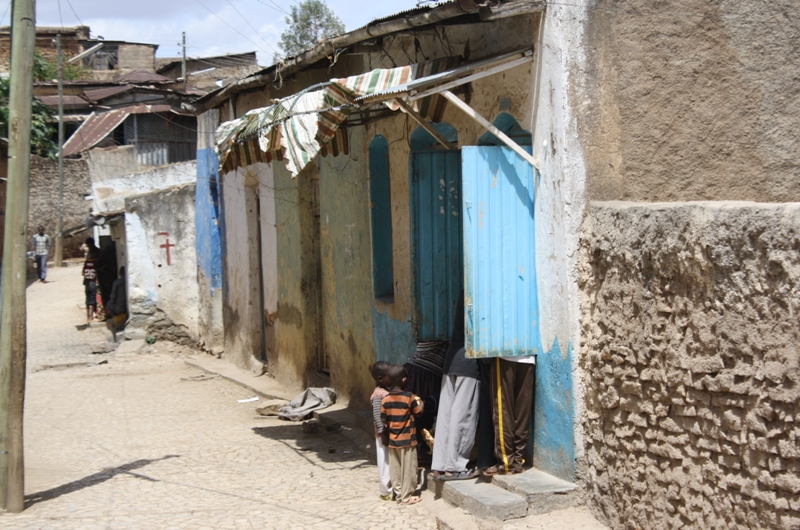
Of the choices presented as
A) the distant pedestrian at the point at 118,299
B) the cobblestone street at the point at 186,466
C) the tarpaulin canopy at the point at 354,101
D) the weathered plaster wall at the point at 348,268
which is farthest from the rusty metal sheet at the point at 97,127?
the tarpaulin canopy at the point at 354,101

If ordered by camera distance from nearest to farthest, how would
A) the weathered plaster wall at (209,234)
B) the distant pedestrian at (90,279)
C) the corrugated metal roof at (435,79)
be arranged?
the corrugated metal roof at (435,79), the weathered plaster wall at (209,234), the distant pedestrian at (90,279)

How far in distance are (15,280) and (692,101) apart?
478 cm

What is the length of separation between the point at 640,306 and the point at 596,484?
117 cm

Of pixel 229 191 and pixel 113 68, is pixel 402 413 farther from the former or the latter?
pixel 113 68

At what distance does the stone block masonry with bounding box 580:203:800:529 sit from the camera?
373 centimetres

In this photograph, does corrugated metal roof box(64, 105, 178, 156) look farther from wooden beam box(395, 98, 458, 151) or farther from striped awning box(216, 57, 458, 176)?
wooden beam box(395, 98, 458, 151)

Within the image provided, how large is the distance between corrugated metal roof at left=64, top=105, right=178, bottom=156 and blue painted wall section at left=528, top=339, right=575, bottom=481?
18.6 m

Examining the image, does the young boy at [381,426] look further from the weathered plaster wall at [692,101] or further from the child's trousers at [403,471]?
the weathered plaster wall at [692,101]

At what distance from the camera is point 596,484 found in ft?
17.1

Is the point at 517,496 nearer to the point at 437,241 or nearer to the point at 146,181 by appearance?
the point at 437,241

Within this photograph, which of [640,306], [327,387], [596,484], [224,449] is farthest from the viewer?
[327,387]

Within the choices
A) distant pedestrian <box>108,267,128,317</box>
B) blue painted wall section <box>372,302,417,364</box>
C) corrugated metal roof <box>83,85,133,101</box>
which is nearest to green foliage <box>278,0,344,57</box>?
corrugated metal roof <box>83,85,133,101</box>

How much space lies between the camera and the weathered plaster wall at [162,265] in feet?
50.3

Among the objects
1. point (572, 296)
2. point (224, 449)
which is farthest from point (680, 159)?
point (224, 449)
